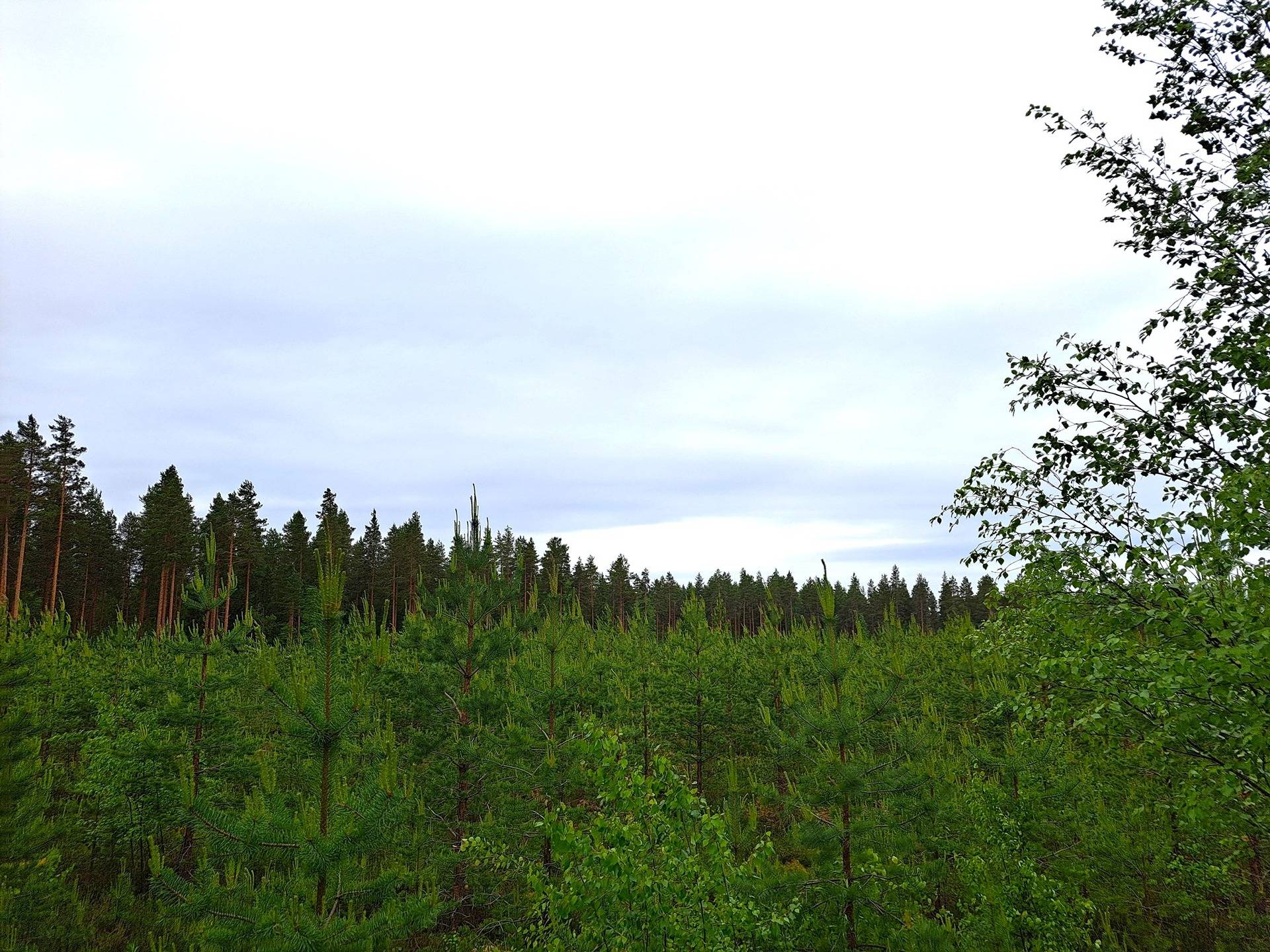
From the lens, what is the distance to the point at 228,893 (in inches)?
233

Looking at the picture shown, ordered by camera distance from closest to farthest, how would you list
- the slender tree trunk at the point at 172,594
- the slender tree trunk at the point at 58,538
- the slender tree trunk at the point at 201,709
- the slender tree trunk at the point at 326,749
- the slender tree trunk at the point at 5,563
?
the slender tree trunk at the point at 326,749 → the slender tree trunk at the point at 201,709 → the slender tree trunk at the point at 5,563 → the slender tree trunk at the point at 58,538 → the slender tree trunk at the point at 172,594

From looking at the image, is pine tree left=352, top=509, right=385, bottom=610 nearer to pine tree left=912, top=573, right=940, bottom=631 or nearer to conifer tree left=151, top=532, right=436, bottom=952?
conifer tree left=151, top=532, right=436, bottom=952

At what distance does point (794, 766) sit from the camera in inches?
734

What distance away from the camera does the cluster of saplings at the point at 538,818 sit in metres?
6.07

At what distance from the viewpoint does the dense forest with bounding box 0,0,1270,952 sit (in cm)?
620

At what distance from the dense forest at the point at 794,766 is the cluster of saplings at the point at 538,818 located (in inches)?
2.6

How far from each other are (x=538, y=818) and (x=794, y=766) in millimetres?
9576

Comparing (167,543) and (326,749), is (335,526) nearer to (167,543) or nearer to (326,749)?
(167,543)

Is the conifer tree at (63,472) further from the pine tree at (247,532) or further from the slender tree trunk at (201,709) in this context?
the slender tree trunk at (201,709)

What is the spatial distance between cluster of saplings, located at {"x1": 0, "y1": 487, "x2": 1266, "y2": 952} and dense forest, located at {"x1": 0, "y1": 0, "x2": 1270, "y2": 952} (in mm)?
67

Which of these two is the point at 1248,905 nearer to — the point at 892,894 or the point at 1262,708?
the point at 892,894

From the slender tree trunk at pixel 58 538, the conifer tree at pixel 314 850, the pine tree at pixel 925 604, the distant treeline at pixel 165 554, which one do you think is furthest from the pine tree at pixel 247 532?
the pine tree at pixel 925 604

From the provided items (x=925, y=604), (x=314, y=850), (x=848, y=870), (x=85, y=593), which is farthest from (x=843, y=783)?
(x=925, y=604)

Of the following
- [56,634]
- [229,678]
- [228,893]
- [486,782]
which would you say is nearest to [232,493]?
[56,634]
